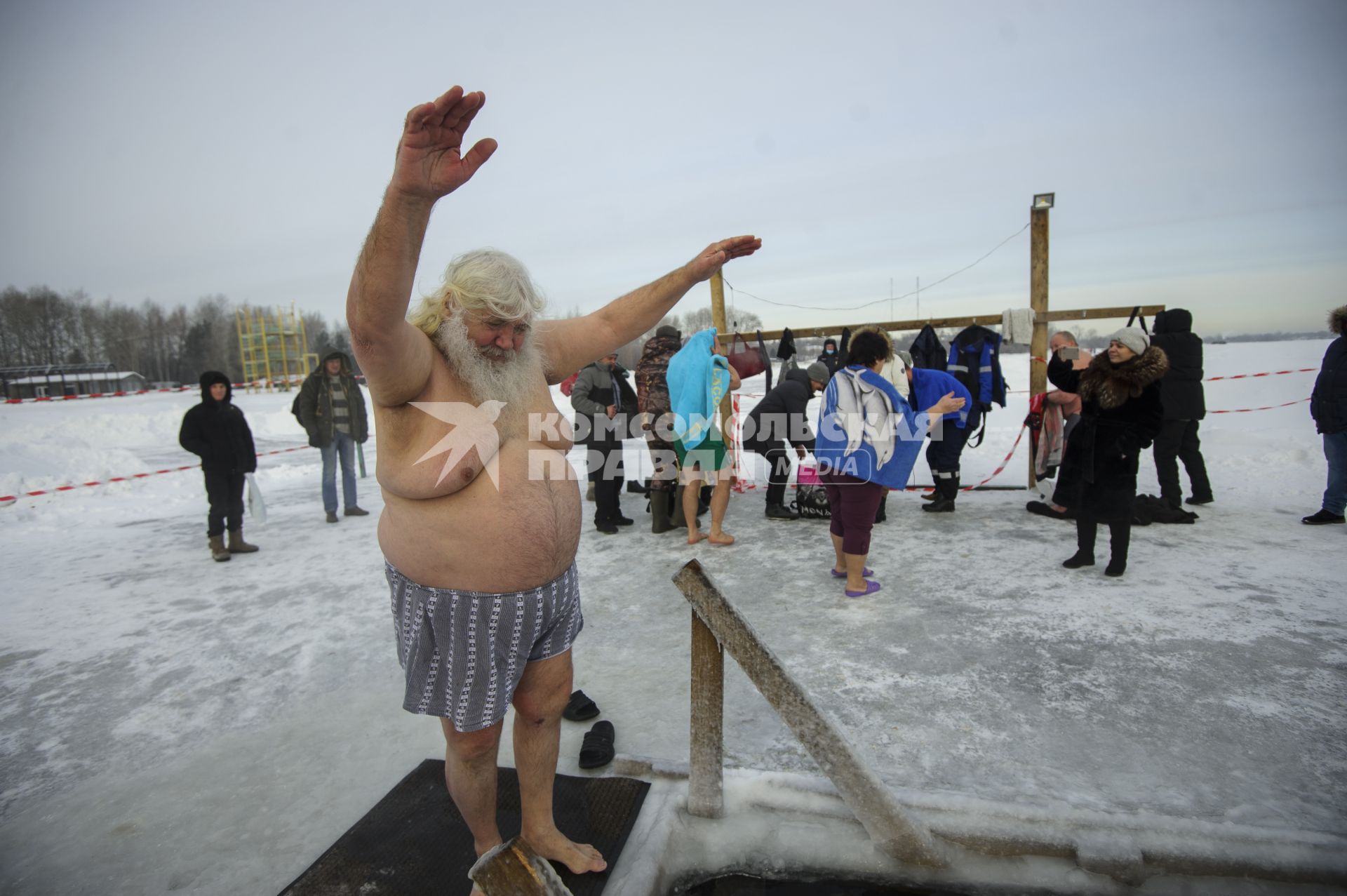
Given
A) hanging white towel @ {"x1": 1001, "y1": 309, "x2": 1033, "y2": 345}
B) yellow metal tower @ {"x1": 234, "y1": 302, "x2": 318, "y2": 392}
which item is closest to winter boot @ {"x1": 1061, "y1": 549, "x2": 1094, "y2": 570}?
hanging white towel @ {"x1": 1001, "y1": 309, "x2": 1033, "y2": 345}

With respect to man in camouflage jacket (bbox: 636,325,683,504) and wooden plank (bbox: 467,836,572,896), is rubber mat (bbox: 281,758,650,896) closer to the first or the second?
wooden plank (bbox: 467,836,572,896)

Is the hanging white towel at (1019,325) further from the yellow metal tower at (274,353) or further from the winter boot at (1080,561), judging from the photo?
the yellow metal tower at (274,353)

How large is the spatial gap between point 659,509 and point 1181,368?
5.04 metres

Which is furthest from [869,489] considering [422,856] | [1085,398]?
[422,856]

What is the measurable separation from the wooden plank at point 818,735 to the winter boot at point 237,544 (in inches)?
224

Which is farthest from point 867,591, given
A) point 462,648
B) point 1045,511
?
point 462,648

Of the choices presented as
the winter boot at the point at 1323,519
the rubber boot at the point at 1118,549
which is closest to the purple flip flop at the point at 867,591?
the rubber boot at the point at 1118,549

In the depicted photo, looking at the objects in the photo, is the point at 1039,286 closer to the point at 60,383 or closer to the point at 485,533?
the point at 485,533

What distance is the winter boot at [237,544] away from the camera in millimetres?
5906

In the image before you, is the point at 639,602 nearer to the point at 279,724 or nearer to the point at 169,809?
the point at 279,724

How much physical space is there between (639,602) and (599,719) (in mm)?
1479

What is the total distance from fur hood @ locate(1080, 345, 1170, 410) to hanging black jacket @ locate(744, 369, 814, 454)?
2.44 meters

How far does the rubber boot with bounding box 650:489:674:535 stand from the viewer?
20.2 ft

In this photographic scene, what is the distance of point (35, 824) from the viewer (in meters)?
2.45
